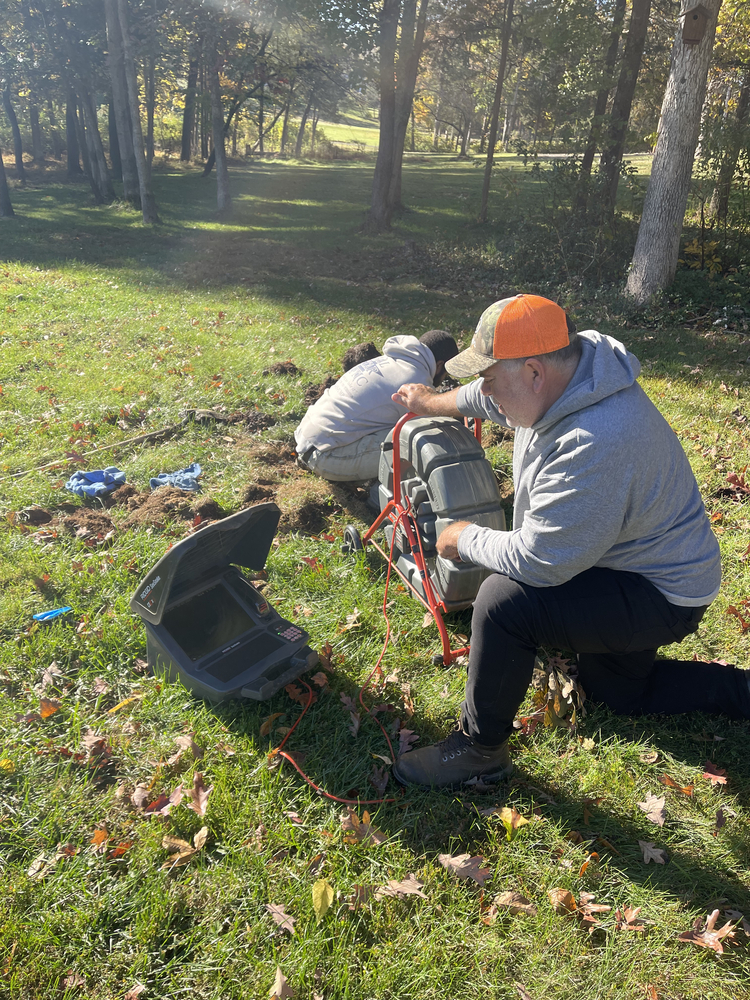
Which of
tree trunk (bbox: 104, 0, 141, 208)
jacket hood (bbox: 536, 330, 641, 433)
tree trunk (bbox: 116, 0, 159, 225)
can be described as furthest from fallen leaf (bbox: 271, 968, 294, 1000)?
tree trunk (bbox: 104, 0, 141, 208)

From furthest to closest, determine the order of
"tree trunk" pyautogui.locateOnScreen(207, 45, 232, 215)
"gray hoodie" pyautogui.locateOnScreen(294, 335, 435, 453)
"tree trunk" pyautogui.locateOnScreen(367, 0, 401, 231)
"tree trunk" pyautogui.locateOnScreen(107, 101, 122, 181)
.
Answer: "tree trunk" pyautogui.locateOnScreen(107, 101, 122, 181) → "tree trunk" pyautogui.locateOnScreen(207, 45, 232, 215) → "tree trunk" pyautogui.locateOnScreen(367, 0, 401, 231) → "gray hoodie" pyautogui.locateOnScreen(294, 335, 435, 453)

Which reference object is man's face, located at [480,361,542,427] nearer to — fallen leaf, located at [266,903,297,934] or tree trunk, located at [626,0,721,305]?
fallen leaf, located at [266,903,297,934]

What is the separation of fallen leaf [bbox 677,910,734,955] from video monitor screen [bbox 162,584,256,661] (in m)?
2.39

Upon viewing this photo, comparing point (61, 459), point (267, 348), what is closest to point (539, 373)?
point (61, 459)

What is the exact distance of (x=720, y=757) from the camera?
3.07 meters

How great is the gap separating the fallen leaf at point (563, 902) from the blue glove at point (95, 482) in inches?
174

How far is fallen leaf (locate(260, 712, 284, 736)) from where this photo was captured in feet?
10.6

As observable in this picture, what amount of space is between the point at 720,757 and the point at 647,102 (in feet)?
55.5

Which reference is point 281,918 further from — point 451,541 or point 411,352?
point 411,352

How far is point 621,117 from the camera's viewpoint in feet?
41.2

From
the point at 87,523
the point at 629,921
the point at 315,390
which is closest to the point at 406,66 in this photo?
the point at 315,390

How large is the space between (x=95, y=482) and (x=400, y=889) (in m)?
4.22

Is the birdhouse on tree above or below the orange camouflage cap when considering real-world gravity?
above

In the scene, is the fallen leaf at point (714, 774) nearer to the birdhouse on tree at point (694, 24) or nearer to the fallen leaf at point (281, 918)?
the fallen leaf at point (281, 918)
